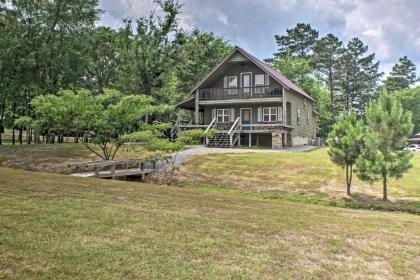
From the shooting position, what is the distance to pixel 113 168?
15273mm

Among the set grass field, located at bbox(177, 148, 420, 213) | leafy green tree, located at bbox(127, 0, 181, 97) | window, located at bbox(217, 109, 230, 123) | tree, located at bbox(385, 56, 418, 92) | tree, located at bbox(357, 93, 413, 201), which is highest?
tree, located at bbox(385, 56, 418, 92)

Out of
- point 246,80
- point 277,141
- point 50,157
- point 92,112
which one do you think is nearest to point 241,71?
point 246,80

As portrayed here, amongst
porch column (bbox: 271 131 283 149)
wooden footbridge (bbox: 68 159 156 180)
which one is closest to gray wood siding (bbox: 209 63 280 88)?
porch column (bbox: 271 131 283 149)

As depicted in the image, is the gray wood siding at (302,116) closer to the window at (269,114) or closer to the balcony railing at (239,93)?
the balcony railing at (239,93)

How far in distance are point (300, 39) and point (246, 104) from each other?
34.2 meters

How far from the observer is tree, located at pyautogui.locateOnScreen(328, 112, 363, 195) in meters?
12.3

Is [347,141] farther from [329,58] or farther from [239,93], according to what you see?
[329,58]

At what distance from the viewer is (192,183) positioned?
49.5 feet

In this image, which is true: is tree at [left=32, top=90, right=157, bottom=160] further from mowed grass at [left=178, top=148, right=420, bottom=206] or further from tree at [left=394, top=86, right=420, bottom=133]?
tree at [left=394, top=86, right=420, bottom=133]

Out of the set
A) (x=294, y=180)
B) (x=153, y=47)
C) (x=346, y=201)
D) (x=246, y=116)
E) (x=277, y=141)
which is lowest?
(x=346, y=201)

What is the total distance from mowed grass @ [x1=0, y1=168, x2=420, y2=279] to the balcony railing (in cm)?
2087

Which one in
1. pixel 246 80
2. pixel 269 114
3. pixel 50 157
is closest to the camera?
pixel 50 157

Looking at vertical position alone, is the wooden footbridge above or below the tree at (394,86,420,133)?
below

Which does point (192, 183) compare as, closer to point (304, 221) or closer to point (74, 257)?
point (304, 221)
